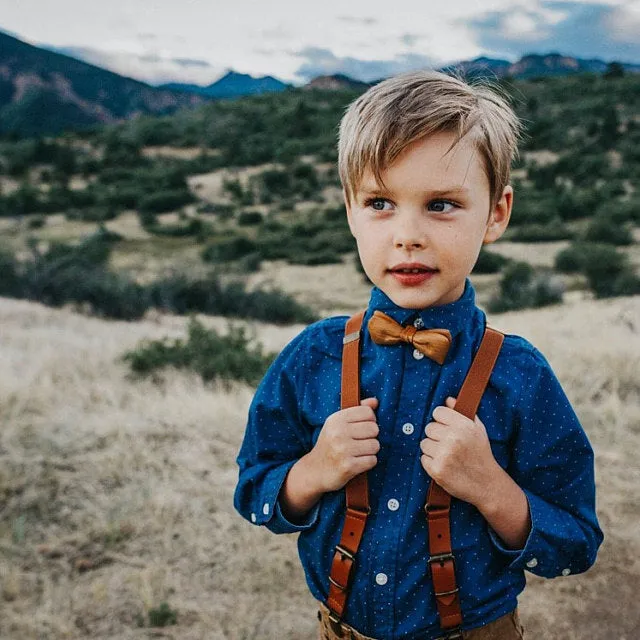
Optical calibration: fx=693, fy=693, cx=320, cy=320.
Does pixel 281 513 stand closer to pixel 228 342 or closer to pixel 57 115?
pixel 228 342

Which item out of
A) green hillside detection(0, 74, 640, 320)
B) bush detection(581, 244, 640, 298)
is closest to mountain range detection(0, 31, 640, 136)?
green hillside detection(0, 74, 640, 320)

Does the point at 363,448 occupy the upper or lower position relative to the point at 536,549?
upper

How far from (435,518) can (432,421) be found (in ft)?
0.66

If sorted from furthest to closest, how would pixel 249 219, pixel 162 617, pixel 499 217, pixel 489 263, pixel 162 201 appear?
pixel 162 201
pixel 249 219
pixel 489 263
pixel 162 617
pixel 499 217

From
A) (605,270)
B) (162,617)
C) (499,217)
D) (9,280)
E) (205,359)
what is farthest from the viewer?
(605,270)

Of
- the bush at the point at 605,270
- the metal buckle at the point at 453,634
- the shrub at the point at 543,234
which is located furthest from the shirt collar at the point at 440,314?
the shrub at the point at 543,234

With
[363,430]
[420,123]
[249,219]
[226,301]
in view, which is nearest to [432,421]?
[363,430]

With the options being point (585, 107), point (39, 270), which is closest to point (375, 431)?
point (39, 270)

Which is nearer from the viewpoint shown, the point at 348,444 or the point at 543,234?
the point at 348,444

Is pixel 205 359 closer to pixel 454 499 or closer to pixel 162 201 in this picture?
pixel 454 499

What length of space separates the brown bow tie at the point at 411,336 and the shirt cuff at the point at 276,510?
38cm

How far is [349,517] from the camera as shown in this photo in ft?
4.87

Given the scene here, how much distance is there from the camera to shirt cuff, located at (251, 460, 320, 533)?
1599mm

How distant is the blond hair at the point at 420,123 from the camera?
1.40m
